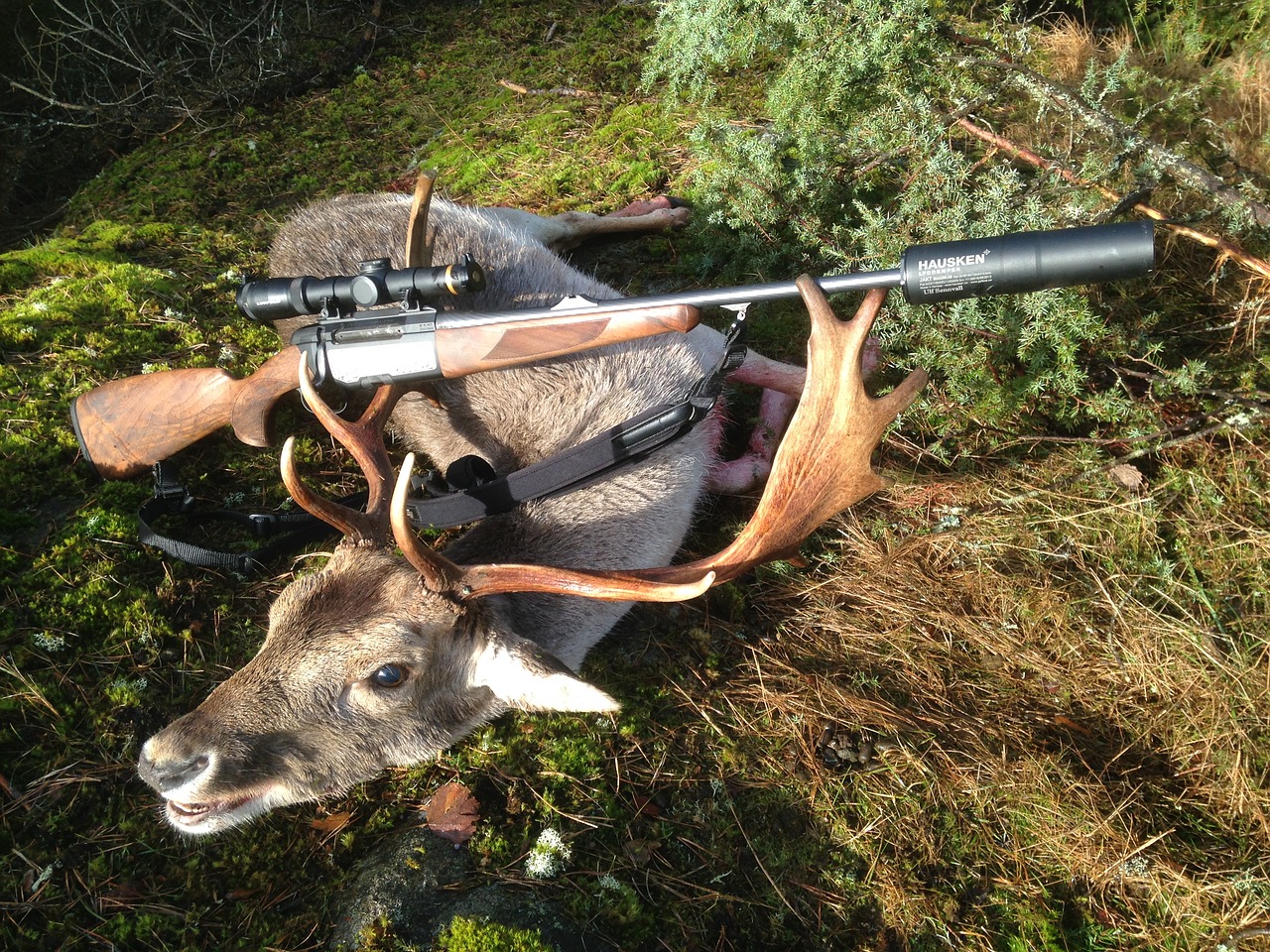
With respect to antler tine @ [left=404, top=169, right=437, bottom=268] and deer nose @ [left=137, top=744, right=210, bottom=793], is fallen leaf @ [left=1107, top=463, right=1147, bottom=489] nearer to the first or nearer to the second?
antler tine @ [left=404, top=169, right=437, bottom=268]

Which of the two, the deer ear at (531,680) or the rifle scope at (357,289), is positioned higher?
the rifle scope at (357,289)

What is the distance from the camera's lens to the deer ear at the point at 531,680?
308 centimetres

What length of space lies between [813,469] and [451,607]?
160 centimetres

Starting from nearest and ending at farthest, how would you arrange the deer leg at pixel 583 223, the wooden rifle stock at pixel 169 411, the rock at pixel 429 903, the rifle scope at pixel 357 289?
the rock at pixel 429 903 < the rifle scope at pixel 357 289 < the wooden rifle stock at pixel 169 411 < the deer leg at pixel 583 223

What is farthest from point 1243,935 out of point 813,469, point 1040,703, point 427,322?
point 427,322

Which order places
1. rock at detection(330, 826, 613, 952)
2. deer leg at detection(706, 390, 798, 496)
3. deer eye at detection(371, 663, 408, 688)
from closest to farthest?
Result: rock at detection(330, 826, 613, 952) → deer eye at detection(371, 663, 408, 688) → deer leg at detection(706, 390, 798, 496)

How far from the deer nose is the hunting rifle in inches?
71.1

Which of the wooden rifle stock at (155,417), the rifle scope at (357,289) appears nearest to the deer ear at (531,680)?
the rifle scope at (357,289)

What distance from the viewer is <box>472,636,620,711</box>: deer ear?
3080mm

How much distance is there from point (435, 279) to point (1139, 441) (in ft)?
11.8

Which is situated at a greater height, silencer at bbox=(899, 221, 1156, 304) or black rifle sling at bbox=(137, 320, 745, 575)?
silencer at bbox=(899, 221, 1156, 304)

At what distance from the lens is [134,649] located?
378 centimetres

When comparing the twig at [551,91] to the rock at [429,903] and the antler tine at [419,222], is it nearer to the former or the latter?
the antler tine at [419,222]

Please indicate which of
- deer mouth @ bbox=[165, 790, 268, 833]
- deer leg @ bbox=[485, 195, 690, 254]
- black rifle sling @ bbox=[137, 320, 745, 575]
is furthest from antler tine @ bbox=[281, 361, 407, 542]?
deer leg @ bbox=[485, 195, 690, 254]
